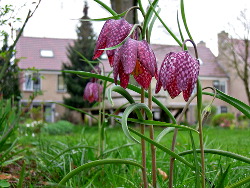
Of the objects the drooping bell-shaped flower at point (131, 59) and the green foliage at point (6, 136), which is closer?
the drooping bell-shaped flower at point (131, 59)

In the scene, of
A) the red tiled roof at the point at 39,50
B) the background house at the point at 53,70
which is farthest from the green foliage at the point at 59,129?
the red tiled roof at the point at 39,50

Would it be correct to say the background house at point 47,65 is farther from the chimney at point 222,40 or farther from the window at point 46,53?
the chimney at point 222,40

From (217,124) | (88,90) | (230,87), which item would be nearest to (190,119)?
(230,87)

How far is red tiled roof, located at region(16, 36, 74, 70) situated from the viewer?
1780cm

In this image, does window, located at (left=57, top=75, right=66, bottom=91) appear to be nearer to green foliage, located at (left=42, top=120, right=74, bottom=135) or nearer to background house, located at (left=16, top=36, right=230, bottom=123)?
background house, located at (left=16, top=36, right=230, bottom=123)

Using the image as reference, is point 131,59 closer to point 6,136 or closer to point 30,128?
point 6,136

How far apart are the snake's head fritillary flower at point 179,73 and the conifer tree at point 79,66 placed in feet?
40.2

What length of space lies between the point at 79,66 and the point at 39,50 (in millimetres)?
5515

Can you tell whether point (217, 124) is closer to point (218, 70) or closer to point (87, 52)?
point (87, 52)

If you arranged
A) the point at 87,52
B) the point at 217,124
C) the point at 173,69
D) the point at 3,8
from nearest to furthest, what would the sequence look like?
1. the point at 173,69
2. the point at 3,8
3. the point at 217,124
4. the point at 87,52

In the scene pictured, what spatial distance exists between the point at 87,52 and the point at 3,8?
12.6 meters

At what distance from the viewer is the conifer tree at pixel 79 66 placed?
44.8ft

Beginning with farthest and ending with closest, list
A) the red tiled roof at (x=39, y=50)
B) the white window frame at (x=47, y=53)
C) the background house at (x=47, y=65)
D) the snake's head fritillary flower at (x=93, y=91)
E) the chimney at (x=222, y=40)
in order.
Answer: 1. the white window frame at (x=47, y=53)
2. the red tiled roof at (x=39, y=50)
3. the background house at (x=47, y=65)
4. the chimney at (x=222, y=40)
5. the snake's head fritillary flower at (x=93, y=91)

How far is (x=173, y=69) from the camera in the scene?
32.6 inches
